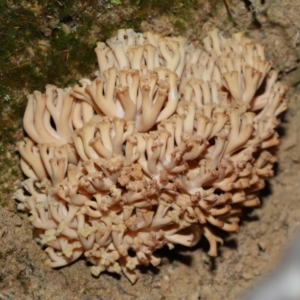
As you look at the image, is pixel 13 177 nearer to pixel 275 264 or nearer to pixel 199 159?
pixel 199 159

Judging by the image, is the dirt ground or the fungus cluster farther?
the dirt ground

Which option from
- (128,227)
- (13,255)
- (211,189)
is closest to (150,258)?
(128,227)

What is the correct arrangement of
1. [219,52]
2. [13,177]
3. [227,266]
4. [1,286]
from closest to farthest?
[1,286] < [13,177] < [219,52] < [227,266]

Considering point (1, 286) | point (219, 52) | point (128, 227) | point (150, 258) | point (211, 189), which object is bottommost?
point (1, 286)

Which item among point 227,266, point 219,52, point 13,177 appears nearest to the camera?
point 13,177

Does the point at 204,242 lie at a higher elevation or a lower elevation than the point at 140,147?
lower
